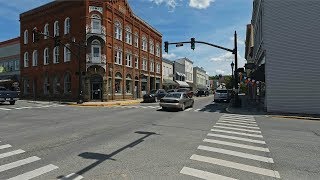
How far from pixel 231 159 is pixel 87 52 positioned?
32.3 m

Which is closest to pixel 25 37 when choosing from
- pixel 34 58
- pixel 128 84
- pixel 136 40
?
pixel 34 58

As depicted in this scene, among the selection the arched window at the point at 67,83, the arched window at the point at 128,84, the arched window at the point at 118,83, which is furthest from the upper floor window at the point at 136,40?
the arched window at the point at 67,83

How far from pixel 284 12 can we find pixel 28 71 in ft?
125

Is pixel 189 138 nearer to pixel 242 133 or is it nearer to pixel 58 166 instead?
pixel 242 133

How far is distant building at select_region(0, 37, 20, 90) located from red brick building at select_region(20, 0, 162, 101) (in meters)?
5.26

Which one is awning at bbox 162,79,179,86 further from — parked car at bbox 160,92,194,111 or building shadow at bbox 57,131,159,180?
building shadow at bbox 57,131,159,180

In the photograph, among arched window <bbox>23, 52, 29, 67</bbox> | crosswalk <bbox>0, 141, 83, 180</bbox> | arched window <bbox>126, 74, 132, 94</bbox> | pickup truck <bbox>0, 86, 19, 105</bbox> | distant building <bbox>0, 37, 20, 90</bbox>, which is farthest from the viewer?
distant building <bbox>0, 37, 20, 90</bbox>

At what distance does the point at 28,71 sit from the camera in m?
46.3

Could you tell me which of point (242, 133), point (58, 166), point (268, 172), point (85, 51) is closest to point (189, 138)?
point (242, 133)

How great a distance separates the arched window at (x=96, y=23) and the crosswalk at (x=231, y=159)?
29.9 m

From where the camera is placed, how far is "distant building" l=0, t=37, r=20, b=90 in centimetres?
5122

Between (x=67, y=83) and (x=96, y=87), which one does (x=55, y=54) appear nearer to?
(x=67, y=83)

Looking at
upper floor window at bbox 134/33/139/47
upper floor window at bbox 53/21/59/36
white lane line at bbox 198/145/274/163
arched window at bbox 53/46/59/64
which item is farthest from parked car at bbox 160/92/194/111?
upper floor window at bbox 134/33/139/47

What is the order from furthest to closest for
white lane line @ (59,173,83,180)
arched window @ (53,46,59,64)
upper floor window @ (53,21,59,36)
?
upper floor window @ (53,21,59,36) < arched window @ (53,46,59,64) < white lane line @ (59,173,83,180)
